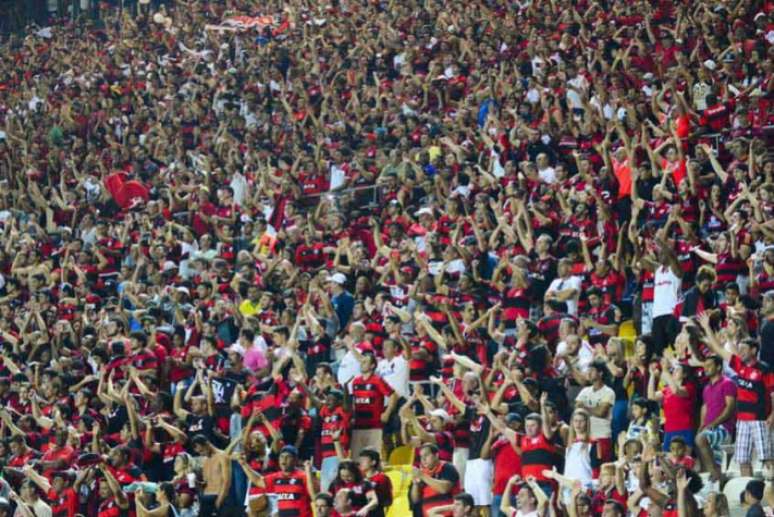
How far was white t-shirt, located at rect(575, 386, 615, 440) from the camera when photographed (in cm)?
1377

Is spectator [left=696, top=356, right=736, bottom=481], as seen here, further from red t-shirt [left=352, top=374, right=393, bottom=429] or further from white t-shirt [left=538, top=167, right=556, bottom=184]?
white t-shirt [left=538, top=167, right=556, bottom=184]

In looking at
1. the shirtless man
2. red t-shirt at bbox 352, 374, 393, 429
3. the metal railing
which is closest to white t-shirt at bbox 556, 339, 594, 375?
red t-shirt at bbox 352, 374, 393, 429

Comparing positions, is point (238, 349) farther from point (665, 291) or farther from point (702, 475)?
point (702, 475)

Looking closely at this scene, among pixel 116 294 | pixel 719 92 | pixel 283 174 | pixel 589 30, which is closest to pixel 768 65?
pixel 719 92

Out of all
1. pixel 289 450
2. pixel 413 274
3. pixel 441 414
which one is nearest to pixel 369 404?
pixel 441 414

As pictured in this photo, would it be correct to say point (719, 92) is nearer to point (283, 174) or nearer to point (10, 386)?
point (283, 174)

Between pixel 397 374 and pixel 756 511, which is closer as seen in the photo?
pixel 756 511

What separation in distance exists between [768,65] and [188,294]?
281 inches

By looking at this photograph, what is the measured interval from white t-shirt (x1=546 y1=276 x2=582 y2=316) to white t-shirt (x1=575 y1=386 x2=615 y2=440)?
8.21 ft

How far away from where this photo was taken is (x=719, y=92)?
2042 cm

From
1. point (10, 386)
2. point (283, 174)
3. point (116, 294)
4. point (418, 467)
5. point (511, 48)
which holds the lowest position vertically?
point (418, 467)

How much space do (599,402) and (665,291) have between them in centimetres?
234

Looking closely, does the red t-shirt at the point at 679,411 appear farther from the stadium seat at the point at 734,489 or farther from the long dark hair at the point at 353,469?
the long dark hair at the point at 353,469

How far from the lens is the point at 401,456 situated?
1586cm
